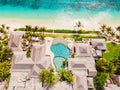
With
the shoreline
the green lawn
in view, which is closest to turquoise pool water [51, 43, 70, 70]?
the shoreline

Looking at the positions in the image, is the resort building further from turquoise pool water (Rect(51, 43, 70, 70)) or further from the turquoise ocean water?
the turquoise ocean water

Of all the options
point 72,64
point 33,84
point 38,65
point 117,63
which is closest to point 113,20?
point 117,63

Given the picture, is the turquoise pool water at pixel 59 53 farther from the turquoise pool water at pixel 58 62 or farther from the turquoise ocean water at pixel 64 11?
the turquoise ocean water at pixel 64 11

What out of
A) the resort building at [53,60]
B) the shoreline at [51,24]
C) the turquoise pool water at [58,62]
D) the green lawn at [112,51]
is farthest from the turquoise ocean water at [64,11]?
the turquoise pool water at [58,62]

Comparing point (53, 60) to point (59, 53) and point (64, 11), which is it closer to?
point (59, 53)

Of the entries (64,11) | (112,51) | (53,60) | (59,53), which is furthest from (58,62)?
(64,11)

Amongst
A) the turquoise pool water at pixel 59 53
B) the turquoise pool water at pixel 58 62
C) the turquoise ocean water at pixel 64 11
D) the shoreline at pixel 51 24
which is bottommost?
the turquoise pool water at pixel 58 62

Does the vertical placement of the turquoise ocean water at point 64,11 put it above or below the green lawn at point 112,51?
above

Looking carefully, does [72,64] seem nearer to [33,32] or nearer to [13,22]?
[33,32]
